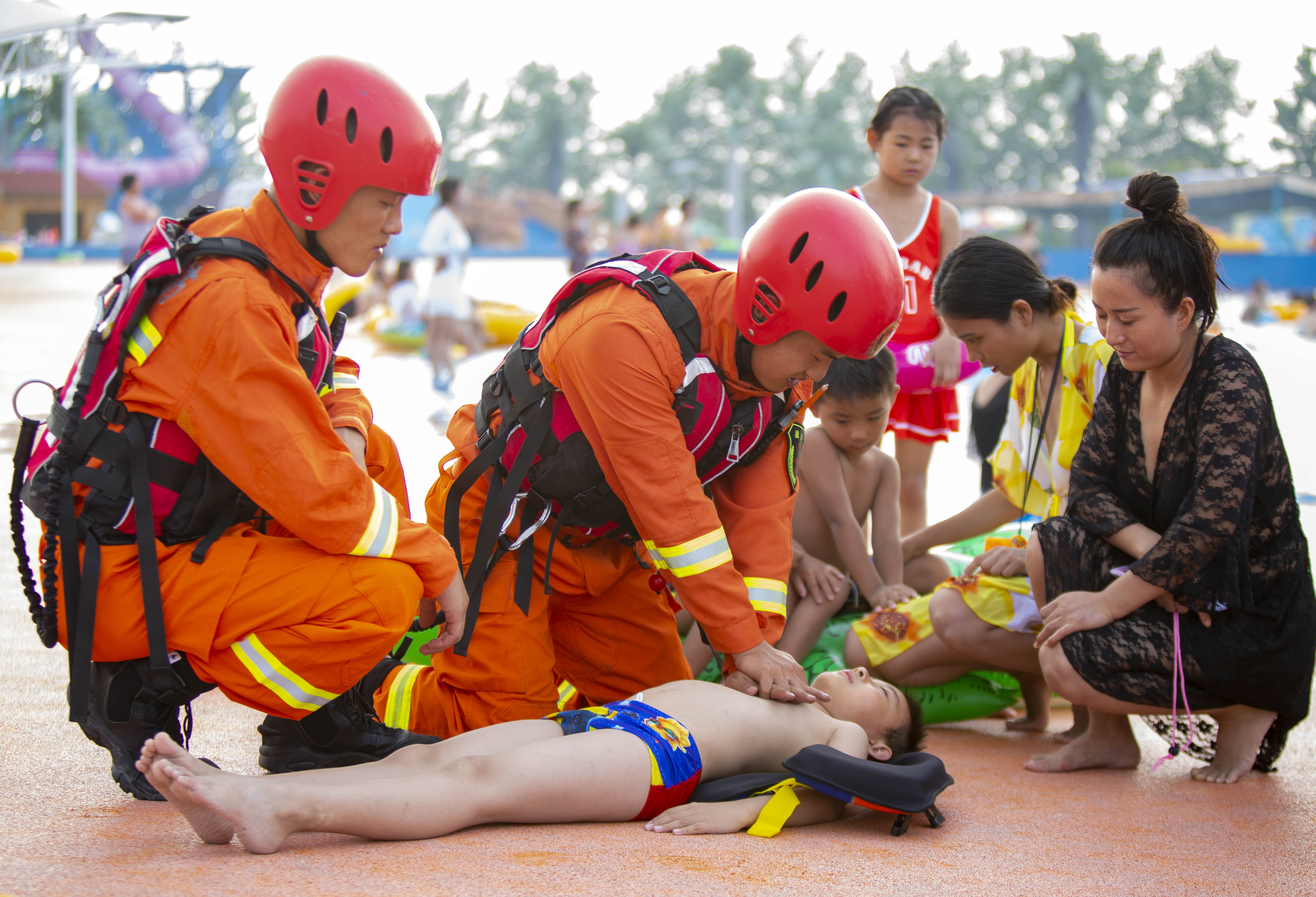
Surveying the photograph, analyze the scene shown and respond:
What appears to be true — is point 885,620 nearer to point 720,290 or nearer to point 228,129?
point 720,290

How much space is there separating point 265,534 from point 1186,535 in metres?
2.22

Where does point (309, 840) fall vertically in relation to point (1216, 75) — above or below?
below

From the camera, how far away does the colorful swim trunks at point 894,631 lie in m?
3.70

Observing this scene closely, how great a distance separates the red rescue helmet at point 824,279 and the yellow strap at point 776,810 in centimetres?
99

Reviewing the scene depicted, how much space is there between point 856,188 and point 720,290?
8.60ft

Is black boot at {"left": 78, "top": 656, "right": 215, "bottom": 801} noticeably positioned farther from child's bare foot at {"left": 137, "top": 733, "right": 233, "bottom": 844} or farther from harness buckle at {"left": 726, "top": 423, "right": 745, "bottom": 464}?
harness buckle at {"left": 726, "top": 423, "right": 745, "bottom": 464}

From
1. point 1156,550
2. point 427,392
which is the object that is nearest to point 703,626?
point 1156,550

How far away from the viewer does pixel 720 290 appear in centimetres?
285

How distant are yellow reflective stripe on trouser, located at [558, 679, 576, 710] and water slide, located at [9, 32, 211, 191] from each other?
140 feet

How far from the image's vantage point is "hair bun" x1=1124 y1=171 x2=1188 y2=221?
2.97 meters

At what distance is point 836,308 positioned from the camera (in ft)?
8.61

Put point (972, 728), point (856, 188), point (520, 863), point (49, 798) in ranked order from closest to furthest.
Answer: point (520, 863) < point (49, 798) < point (972, 728) < point (856, 188)

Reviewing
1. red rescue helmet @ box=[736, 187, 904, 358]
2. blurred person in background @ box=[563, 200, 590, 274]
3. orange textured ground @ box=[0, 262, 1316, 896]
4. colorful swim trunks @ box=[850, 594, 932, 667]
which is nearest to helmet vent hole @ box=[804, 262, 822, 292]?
red rescue helmet @ box=[736, 187, 904, 358]

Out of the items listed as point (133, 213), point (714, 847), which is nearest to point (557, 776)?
point (714, 847)
